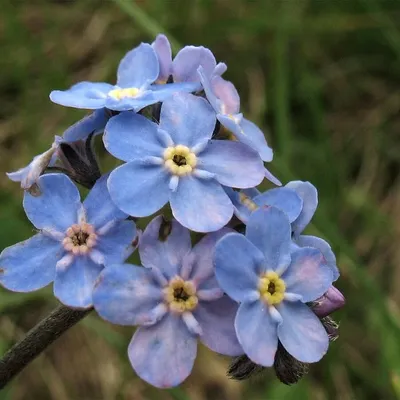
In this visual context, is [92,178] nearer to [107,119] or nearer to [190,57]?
[107,119]

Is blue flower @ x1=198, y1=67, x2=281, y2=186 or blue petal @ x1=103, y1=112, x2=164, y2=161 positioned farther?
blue flower @ x1=198, y1=67, x2=281, y2=186

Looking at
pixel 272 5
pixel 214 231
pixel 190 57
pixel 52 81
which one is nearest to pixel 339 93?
pixel 272 5

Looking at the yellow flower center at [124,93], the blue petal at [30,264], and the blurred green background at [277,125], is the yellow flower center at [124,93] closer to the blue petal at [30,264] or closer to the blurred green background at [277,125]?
the blue petal at [30,264]

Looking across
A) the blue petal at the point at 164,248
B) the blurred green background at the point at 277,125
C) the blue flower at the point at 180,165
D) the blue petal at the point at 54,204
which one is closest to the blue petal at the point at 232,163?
the blue flower at the point at 180,165

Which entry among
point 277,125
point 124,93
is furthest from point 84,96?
point 277,125

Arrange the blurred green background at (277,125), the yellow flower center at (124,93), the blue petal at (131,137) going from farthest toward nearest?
the blurred green background at (277,125) < the yellow flower center at (124,93) < the blue petal at (131,137)

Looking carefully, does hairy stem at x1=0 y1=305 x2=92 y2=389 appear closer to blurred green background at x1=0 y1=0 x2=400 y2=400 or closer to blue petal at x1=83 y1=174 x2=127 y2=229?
blue petal at x1=83 y1=174 x2=127 y2=229

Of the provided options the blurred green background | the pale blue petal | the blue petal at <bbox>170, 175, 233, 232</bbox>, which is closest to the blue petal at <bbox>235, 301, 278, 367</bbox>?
the blue petal at <bbox>170, 175, 233, 232</bbox>
